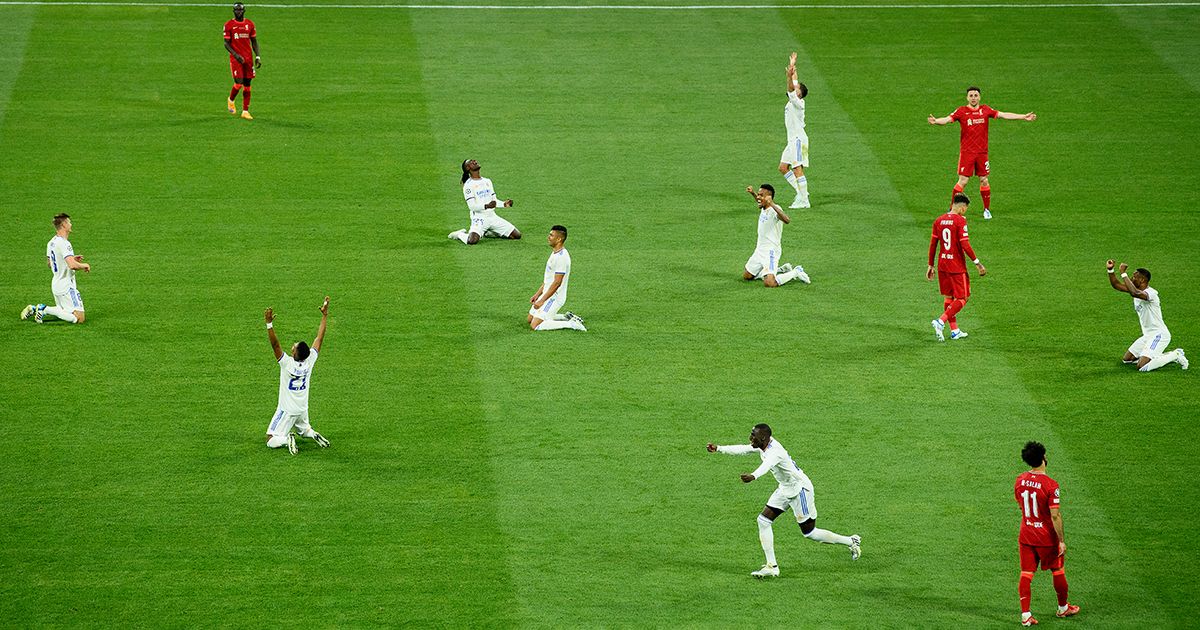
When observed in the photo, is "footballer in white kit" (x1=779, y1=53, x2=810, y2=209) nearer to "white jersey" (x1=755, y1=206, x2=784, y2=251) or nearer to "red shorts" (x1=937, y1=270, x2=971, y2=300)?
"white jersey" (x1=755, y1=206, x2=784, y2=251)

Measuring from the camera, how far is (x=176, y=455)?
1783 centimetres

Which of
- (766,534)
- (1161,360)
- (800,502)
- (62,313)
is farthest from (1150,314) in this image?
(62,313)

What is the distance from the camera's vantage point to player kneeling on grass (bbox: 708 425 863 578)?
14867 mm

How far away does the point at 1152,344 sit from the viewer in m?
20.5

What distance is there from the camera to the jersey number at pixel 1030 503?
14.2 metres

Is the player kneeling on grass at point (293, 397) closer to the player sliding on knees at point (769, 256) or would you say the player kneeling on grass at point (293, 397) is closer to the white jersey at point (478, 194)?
the white jersey at point (478, 194)

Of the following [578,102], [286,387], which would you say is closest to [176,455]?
[286,387]

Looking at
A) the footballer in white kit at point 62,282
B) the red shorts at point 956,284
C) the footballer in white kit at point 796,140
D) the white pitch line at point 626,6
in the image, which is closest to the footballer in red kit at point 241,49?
the white pitch line at point 626,6

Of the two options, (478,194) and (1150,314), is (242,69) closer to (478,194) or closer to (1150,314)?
(478,194)

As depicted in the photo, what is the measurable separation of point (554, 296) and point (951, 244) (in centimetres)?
585

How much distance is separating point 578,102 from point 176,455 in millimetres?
18074

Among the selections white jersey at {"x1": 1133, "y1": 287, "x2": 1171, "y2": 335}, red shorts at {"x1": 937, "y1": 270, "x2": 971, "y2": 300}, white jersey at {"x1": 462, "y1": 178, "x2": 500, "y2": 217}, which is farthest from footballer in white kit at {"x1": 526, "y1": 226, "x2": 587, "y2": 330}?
white jersey at {"x1": 1133, "y1": 287, "x2": 1171, "y2": 335}

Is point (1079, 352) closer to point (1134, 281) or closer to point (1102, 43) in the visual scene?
point (1134, 281)

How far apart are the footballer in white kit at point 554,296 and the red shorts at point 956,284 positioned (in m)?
5.38
